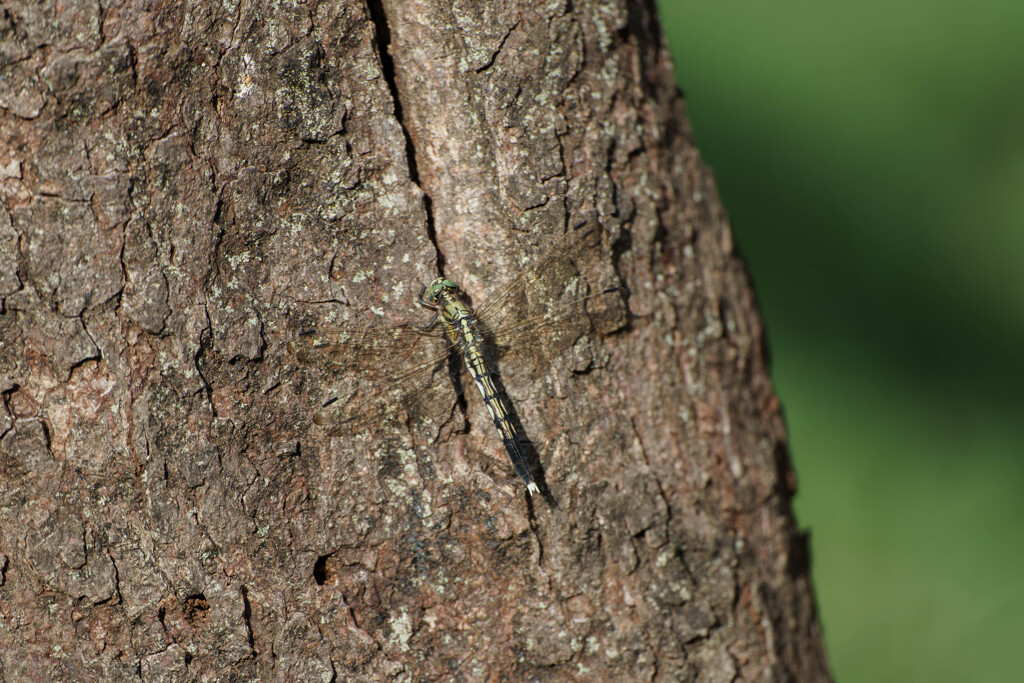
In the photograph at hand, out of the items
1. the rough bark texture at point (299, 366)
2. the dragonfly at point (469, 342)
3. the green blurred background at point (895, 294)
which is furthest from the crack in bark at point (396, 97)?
the green blurred background at point (895, 294)

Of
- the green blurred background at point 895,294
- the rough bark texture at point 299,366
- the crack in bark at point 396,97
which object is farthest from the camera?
the green blurred background at point 895,294

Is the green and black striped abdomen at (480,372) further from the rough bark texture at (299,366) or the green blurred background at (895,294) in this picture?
the green blurred background at (895,294)

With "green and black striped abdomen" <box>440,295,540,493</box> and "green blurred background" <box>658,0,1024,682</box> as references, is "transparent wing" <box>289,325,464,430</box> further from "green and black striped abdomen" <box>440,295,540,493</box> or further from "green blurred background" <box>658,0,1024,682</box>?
"green blurred background" <box>658,0,1024,682</box>

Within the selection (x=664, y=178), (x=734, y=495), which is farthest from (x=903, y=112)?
(x=734, y=495)

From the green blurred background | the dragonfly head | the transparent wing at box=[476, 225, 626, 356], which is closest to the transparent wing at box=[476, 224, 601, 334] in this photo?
the transparent wing at box=[476, 225, 626, 356]

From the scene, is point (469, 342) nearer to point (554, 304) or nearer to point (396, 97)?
point (554, 304)

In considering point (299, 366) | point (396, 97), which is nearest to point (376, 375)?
point (299, 366)
